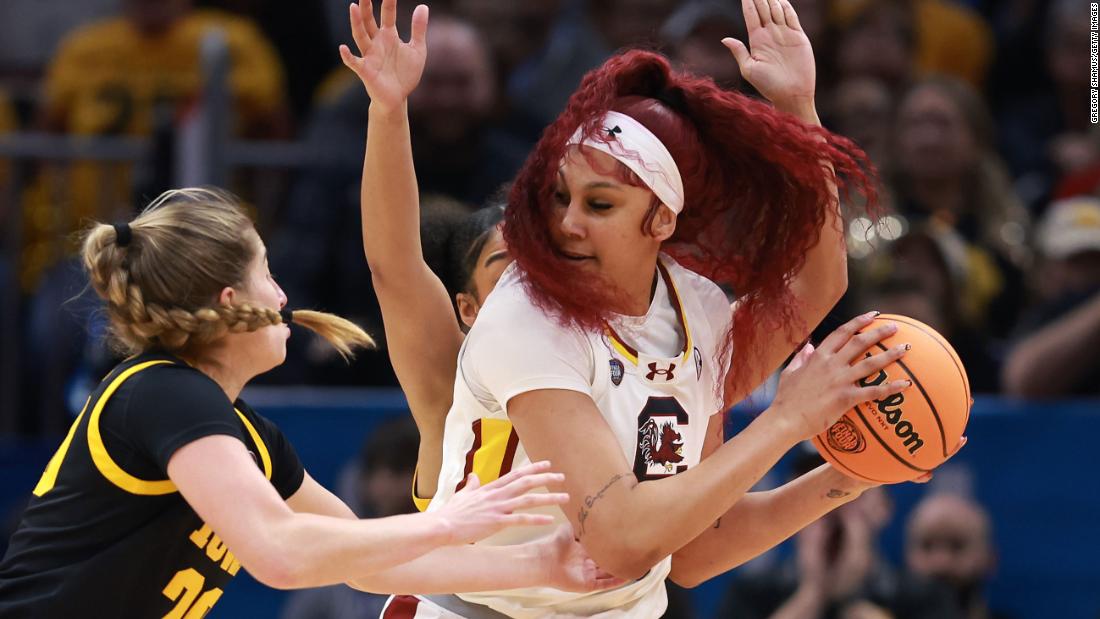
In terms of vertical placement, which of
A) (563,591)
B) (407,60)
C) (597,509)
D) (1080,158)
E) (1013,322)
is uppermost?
(407,60)

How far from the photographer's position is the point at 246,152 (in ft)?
25.2

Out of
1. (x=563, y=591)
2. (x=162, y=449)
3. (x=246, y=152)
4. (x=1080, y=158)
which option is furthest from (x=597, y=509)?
(x=1080, y=158)

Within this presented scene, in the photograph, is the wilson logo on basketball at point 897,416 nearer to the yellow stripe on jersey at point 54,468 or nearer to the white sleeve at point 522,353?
the white sleeve at point 522,353

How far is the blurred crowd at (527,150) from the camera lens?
722cm

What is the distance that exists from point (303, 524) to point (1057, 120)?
21.1ft

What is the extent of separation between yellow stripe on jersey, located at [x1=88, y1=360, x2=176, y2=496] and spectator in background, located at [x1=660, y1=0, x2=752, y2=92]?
14.2ft

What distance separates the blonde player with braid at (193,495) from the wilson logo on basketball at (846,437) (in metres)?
0.65

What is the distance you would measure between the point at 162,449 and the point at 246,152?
4522mm

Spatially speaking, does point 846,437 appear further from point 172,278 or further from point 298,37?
point 298,37

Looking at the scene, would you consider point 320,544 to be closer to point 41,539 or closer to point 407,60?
point 41,539

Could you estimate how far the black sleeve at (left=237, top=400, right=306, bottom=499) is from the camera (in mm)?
3830

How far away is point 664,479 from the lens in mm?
3496

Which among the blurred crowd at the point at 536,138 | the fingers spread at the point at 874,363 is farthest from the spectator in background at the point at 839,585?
the fingers spread at the point at 874,363

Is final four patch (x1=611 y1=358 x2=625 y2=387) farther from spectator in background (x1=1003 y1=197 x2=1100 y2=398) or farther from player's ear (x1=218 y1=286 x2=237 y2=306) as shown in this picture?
spectator in background (x1=1003 y1=197 x2=1100 y2=398)
